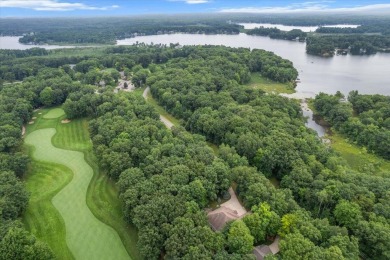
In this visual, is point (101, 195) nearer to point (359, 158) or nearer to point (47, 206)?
point (47, 206)

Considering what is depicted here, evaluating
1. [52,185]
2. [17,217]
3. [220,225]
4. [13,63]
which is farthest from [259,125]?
Answer: [13,63]

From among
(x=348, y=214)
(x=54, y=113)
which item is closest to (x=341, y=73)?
(x=348, y=214)

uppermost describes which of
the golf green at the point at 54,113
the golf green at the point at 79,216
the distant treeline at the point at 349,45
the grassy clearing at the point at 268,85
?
the distant treeline at the point at 349,45

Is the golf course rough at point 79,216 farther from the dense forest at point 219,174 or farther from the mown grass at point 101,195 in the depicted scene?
the dense forest at point 219,174

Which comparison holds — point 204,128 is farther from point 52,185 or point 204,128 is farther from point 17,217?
point 17,217

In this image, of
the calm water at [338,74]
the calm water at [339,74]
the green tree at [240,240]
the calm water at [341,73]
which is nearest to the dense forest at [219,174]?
the green tree at [240,240]
